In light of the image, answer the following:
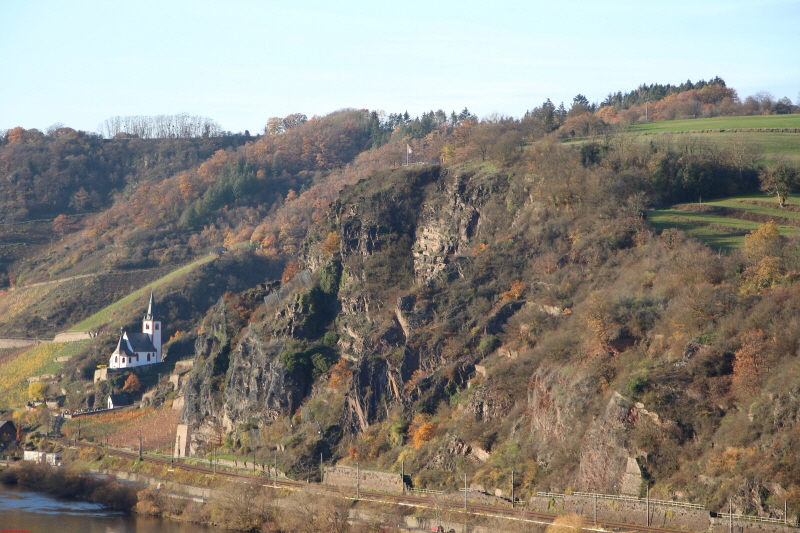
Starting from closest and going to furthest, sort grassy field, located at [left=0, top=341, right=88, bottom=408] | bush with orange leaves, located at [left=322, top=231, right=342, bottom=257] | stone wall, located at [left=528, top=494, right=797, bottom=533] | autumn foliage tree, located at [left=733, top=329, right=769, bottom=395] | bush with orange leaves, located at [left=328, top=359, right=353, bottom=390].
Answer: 1. stone wall, located at [left=528, top=494, right=797, bottom=533]
2. autumn foliage tree, located at [left=733, top=329, right=769, bottom=395]
3. bush with orange leaves, located at [left=328, top=359, right=353, bottom=390]
4. bush with orange leaves, located at [left=322, top=231, right=342, bottom=257]
5. grassy field, located at [left=0, top=341, right=88, bottom=408]

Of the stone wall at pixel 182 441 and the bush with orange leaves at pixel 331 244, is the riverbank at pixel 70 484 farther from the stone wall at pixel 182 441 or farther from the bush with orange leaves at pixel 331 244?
the bush with orange leaves at pixel 331 244

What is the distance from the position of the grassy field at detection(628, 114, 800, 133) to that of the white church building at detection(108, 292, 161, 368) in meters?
59.8

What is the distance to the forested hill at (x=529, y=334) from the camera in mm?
44781

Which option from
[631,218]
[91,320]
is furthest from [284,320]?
[91,320]

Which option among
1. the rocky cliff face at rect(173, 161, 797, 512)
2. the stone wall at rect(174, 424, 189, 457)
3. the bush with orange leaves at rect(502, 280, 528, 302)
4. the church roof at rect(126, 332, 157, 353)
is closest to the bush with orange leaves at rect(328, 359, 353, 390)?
the rocky cliff face at rect(173, 161, 797, 512)

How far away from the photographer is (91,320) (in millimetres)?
126312

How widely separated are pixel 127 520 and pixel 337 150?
5108 inches

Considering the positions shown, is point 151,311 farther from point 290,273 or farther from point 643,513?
point 643,513

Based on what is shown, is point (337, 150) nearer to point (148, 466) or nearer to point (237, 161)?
point (237, 161)

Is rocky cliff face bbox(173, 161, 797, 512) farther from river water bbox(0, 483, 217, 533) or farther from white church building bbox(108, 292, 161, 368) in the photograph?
white church building bbox(108, 292, 161, 368)

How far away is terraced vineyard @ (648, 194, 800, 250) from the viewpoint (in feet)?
199

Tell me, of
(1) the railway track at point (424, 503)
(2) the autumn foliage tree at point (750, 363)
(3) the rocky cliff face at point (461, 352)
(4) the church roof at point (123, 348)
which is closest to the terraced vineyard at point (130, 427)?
(3) the rocky cliff face at point (461, 352)

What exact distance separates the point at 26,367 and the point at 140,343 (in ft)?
50.7

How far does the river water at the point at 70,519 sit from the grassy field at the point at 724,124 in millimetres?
54770
